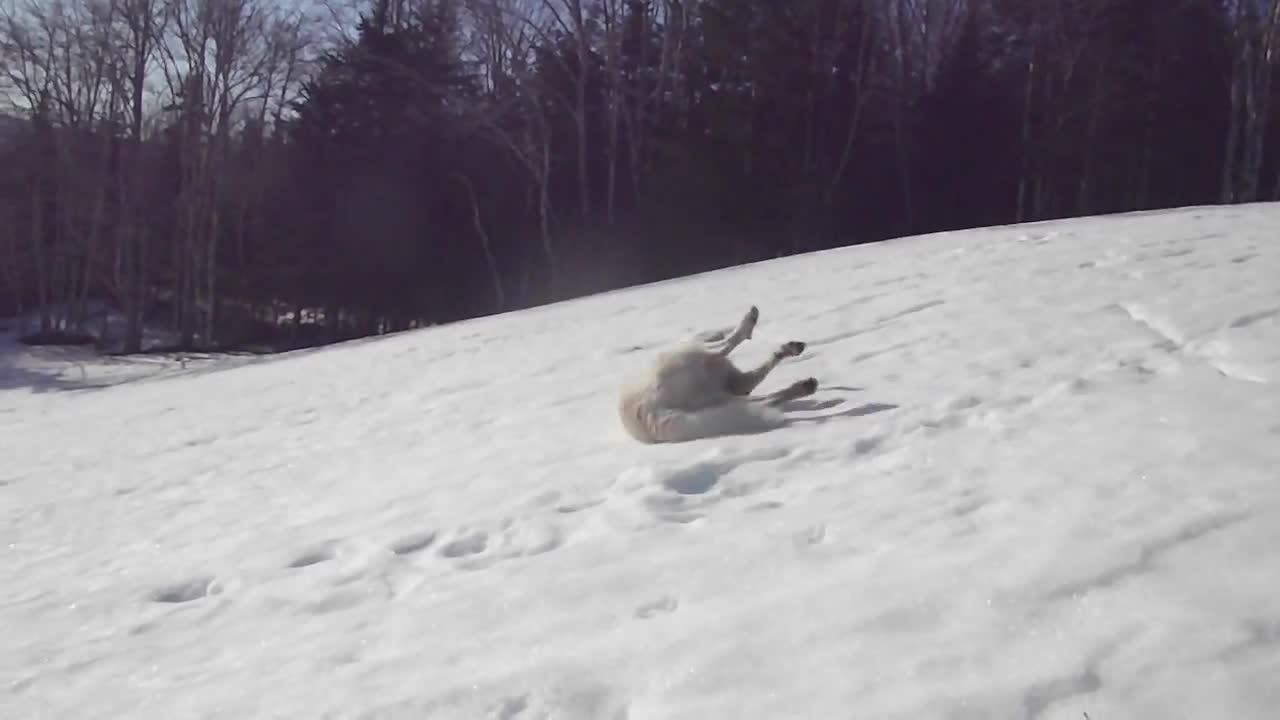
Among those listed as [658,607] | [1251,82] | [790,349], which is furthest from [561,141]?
[658,607]

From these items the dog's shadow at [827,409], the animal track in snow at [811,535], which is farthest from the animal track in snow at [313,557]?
the dog's shadow at [827,409]

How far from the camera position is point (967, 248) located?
37.4 feet

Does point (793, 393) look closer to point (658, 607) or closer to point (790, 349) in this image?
point (790, 349)

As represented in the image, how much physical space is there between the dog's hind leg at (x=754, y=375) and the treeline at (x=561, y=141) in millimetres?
20095

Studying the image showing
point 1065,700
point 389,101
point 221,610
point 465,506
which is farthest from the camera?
point 389,101

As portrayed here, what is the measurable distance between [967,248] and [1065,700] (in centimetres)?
972

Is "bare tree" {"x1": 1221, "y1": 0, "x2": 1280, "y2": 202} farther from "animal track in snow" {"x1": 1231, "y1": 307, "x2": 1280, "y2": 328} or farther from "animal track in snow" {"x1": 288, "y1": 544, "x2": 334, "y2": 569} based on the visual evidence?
"animal track in snow" {"x1": 288, "y1": 544, "x2": 334, "y2": 569}

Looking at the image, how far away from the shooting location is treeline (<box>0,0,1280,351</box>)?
26031 mm

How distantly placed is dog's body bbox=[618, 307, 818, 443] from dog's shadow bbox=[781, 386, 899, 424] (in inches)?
3.6

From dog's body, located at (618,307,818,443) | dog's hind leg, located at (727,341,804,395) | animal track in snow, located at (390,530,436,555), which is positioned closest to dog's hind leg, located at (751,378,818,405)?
dog's body, located at (618,307,818,443)

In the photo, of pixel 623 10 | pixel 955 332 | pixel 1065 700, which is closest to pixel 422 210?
pixel 623 10

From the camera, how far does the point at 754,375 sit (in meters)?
5.88

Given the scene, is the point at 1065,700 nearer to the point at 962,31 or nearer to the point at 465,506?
the point at 465,506

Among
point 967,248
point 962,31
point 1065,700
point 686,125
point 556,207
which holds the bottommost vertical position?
point 1065,700
